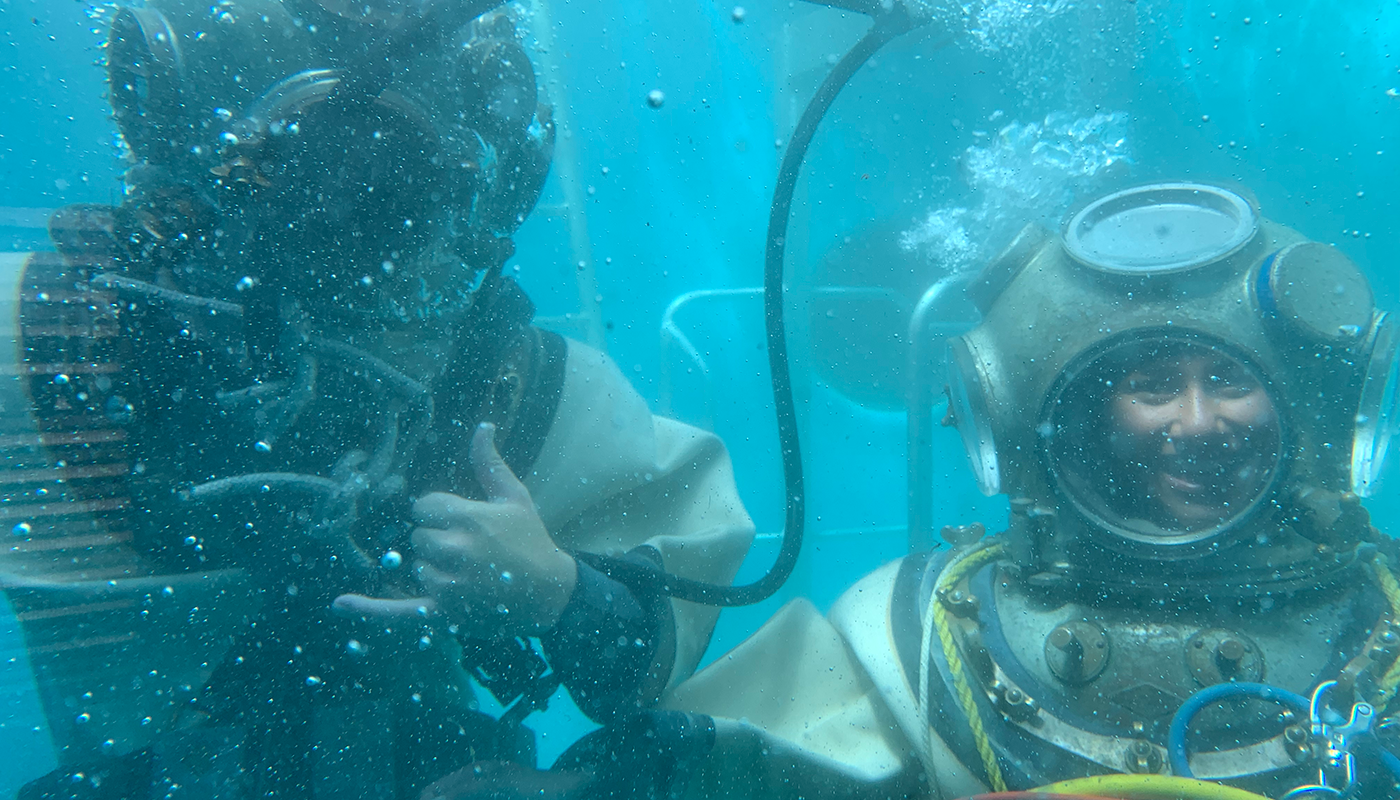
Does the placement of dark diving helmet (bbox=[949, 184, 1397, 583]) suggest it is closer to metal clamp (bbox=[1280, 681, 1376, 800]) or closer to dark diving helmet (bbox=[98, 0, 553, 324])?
metal clamp (bbox=[1280, 681, 1376, 800])

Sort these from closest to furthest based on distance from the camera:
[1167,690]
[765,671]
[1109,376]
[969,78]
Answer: [1167,690] < [1109,376] < [765,671] < [969,78]

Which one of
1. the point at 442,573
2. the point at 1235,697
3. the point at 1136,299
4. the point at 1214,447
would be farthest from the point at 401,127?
the point at 1235,697

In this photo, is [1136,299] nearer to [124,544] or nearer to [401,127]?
[401,127]

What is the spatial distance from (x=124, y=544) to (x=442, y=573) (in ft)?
2.33

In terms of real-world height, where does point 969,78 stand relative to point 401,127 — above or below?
above

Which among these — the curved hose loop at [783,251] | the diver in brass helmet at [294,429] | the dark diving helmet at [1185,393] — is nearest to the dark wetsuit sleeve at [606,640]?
the diver in brass helmet at [294,429]

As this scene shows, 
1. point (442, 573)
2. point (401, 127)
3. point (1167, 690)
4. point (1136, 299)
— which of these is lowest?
point (1167, 690)

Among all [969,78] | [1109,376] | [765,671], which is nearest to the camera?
[1109,376]

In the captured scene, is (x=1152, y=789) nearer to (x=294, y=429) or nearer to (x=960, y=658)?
(x=960, y=658)

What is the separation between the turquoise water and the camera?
8.02 ft

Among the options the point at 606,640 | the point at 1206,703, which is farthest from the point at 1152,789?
the point at 606,640

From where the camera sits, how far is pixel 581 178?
9.20 ft

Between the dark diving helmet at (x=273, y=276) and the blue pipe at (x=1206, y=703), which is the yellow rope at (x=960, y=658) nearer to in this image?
the blue pipe at (x=1206, y=703)

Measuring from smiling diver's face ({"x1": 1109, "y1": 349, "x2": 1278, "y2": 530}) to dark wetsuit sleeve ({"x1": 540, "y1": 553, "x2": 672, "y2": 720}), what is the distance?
1.15 meters
